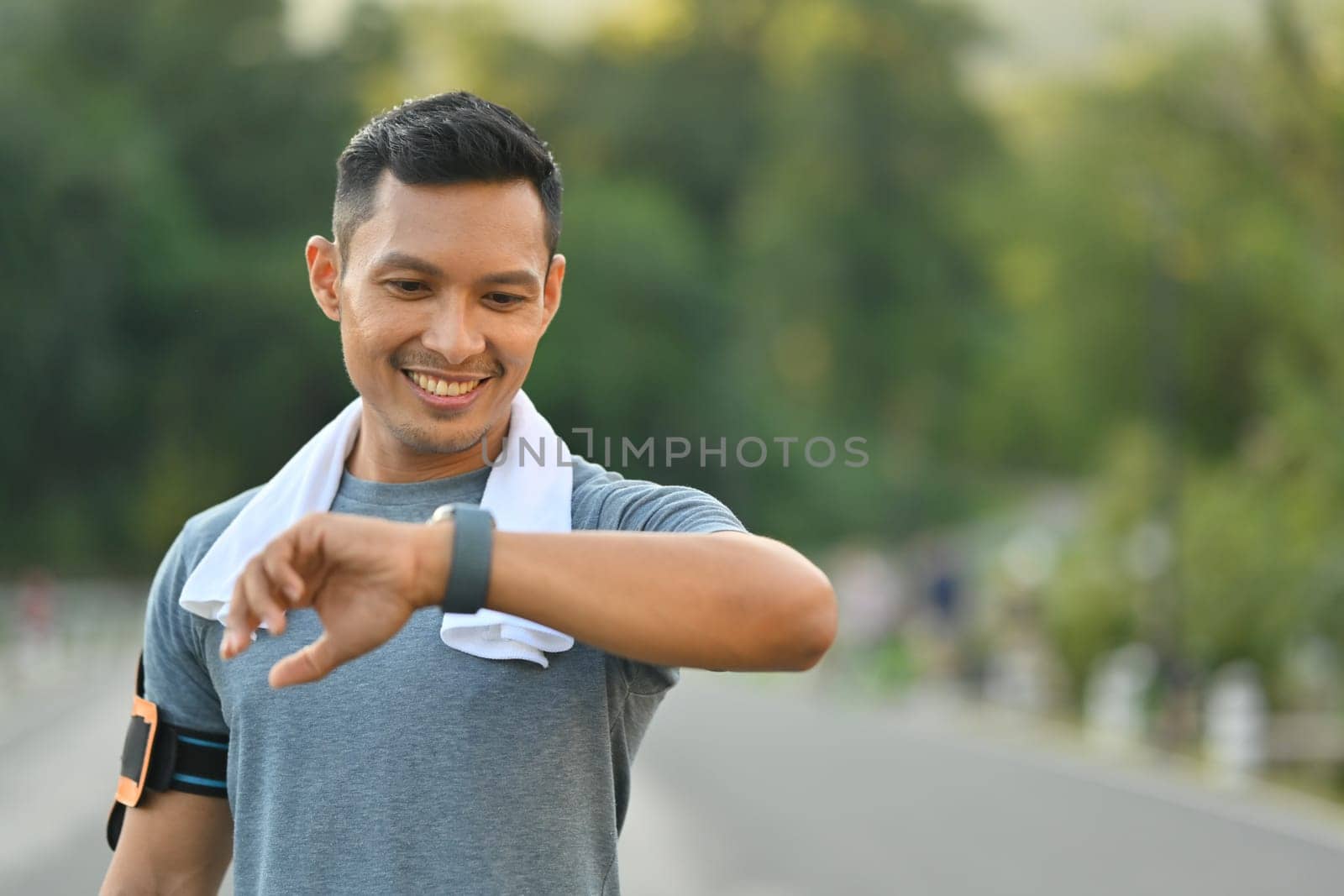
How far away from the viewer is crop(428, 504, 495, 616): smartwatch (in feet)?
6.67

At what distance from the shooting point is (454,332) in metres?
2.46

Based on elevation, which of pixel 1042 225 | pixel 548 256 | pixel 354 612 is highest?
pixel 1042 225

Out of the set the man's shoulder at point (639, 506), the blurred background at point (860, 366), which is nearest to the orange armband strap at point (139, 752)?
the man's shoulder at point (639, 506)

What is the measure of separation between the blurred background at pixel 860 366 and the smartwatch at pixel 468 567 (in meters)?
8.91

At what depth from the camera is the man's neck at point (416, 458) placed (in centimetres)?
265

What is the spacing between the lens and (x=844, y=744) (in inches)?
814

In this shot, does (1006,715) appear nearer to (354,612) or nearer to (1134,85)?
(1134,85)

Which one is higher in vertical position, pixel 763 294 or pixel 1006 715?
pixel 763 294

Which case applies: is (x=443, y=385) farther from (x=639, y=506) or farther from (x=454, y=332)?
(x=639, y=506)

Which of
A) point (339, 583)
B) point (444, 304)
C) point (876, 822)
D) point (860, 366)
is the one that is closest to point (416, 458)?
point (444, 304)

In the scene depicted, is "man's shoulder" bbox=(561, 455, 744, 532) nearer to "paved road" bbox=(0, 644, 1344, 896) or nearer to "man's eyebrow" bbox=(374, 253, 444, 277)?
"man's eyebrow" bbox=(374, 253, 444, 277)

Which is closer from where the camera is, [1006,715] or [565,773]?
[565,773]

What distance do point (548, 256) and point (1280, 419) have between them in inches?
1011

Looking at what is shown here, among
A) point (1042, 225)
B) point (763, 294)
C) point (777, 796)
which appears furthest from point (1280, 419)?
point (763, 294)
